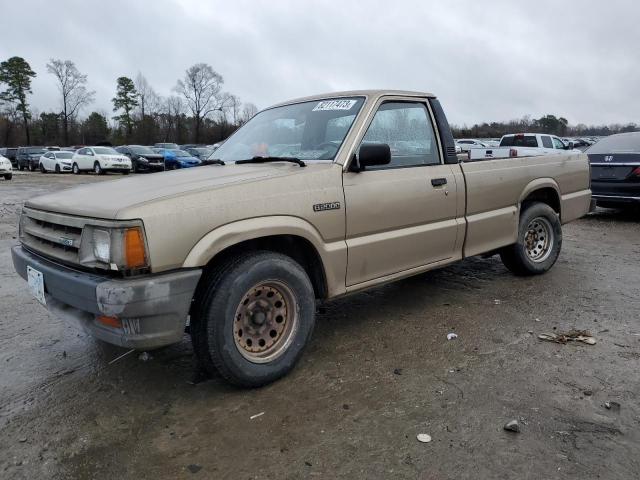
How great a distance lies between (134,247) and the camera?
8.35 feet

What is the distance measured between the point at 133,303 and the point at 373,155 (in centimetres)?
178

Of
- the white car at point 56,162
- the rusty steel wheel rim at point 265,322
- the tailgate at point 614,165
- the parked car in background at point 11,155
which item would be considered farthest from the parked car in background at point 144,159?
the rusty steel wheel rim at point 265,322

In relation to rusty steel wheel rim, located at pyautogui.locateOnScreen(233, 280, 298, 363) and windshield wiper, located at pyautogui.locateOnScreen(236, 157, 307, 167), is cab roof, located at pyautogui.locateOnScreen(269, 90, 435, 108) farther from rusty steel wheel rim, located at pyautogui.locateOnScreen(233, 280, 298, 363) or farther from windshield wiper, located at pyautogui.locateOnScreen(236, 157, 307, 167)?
rusty steel wheel rim, located at pyautogui.locateOnScreen(233, 280, 298, 363)

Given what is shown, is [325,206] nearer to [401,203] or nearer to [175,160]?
[401,203]

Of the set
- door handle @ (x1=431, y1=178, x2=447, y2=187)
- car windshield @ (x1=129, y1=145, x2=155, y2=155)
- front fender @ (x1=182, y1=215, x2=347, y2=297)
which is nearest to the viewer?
front fender @ (x1=182, y1=215, x2=347, y2=297)

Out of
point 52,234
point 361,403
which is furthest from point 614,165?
point 52,234

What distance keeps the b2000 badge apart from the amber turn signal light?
1110mm

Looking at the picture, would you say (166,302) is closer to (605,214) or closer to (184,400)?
(184,400)

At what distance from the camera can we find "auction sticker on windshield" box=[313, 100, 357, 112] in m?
3.84

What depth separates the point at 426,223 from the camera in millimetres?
3922

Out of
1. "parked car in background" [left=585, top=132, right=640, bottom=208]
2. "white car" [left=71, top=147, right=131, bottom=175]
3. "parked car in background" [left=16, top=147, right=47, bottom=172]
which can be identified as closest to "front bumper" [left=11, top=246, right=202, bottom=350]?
"parked car in background" [left=585, top=132, right=640, bottom=208]

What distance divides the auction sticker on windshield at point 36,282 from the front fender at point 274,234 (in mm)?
1022

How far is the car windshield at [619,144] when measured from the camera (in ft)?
30.6

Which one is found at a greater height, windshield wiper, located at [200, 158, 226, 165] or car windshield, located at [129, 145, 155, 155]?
car windshield, located at [129, 145, 155, 155]
